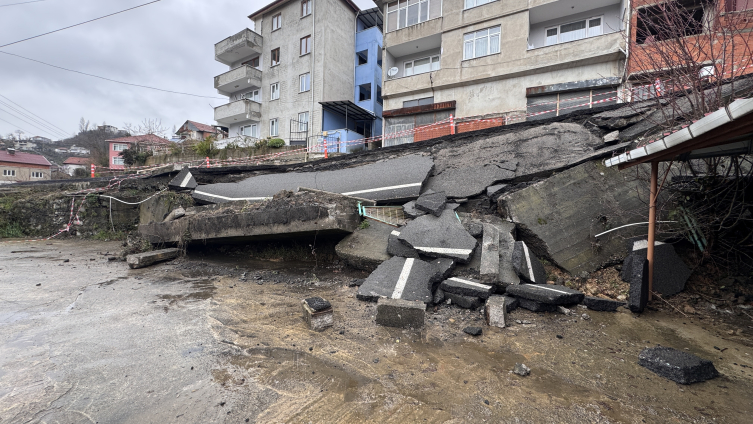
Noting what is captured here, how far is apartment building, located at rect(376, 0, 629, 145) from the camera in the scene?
40.2 ft

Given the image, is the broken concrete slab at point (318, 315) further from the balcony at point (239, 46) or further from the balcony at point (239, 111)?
the balcony at point (239, 46)

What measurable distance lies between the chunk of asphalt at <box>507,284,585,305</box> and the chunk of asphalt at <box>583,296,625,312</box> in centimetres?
11

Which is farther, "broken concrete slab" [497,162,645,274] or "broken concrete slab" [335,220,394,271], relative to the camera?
"broken concrete slab" [335,220,394,271]

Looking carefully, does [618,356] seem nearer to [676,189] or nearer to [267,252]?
[676,189]

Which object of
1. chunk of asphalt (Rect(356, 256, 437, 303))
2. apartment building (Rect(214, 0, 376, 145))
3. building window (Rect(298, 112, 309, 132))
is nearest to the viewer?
chunk of asphalt (Rect(356, 256, 437, 303))

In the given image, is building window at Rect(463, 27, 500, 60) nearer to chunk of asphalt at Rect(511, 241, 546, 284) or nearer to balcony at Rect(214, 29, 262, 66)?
chunk of asphalt at Rect(511, 241, 546, 284)

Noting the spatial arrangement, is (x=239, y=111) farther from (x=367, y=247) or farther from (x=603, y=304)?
(x=603, y=304)

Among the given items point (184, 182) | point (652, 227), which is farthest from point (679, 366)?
point (184, 182)

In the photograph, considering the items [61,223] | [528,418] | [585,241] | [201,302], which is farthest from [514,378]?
[61,223]

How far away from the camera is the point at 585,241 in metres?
4.75

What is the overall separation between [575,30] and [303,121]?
50.2 feet

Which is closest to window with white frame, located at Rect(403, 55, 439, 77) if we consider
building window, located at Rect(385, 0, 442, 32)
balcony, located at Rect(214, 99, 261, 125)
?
building window, located at Rect(385, 0, 442, 32)

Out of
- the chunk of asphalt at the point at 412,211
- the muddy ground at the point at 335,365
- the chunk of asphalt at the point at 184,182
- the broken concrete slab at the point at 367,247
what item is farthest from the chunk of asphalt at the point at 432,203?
the chunk of asphalt at the point at 184,182

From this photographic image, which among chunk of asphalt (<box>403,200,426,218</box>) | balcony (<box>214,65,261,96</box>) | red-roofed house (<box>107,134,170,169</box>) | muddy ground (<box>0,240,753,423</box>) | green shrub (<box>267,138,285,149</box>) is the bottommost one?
muddy ground (<box>0,240,753,423</box>)
